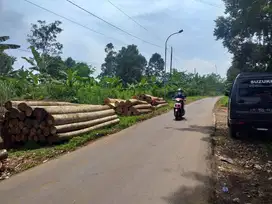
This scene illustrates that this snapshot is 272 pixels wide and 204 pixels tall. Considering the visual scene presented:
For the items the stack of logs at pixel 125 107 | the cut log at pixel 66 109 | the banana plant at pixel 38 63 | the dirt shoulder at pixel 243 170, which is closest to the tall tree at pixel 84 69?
the banana plant at pixel 38 63

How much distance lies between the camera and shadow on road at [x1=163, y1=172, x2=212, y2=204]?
4.42 m

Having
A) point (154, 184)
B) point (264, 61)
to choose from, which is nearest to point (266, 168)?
point (154, 184)

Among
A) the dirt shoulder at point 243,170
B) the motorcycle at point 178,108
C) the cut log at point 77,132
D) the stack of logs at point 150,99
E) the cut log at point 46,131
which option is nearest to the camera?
the dirt shoulder at point 243,170

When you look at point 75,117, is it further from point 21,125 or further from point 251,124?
point 251,124

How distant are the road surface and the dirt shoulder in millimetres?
327

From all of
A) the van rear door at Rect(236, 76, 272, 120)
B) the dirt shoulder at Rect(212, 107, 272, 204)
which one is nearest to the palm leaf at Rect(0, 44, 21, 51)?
the dirt shoulder at Rect(212, 107, 272, 204)

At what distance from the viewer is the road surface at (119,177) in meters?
4.48

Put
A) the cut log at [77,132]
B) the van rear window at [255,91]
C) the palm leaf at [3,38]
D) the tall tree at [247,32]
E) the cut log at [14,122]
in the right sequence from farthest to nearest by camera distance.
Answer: the palm leaf at [3,38] < the tall tree at [247,32] < the van rear window at [255,91] < the cut log at [14,122] < the cut log at [77,132]

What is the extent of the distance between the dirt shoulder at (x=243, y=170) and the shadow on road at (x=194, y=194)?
158mm

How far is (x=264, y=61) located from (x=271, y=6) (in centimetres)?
1161

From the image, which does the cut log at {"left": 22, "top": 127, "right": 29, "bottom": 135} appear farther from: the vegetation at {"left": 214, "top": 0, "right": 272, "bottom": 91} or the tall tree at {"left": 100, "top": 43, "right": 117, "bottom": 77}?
the tall tree at {"left": 100, "top": 43, "right": 117, "bottom": 77}

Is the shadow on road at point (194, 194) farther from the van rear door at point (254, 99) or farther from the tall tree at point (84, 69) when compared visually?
the tall tree at point (84, 69)

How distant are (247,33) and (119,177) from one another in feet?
49.6

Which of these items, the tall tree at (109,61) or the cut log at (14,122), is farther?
the tall tree at (109,61)
